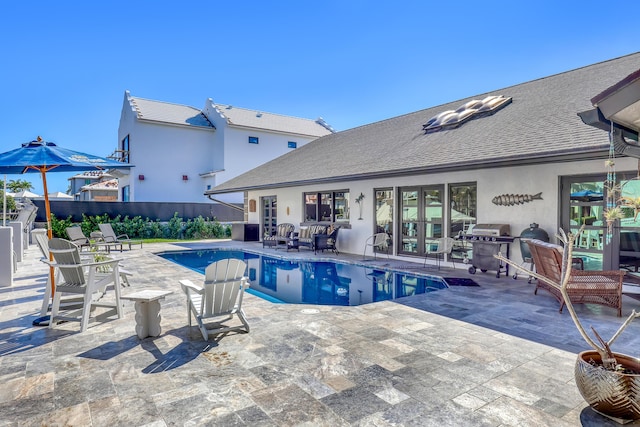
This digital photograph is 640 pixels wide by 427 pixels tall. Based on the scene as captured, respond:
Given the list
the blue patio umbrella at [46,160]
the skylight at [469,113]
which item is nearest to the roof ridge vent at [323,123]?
the skylight at [469,113]

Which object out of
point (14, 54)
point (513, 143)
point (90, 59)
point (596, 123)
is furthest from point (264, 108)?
point (596, 123)

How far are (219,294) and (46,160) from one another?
112 inches

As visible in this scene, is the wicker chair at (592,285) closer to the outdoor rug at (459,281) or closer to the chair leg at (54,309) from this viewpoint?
the outdoor rug at (459,281)

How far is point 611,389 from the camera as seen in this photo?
2471 mm

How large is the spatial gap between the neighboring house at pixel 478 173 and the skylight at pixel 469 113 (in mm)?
40

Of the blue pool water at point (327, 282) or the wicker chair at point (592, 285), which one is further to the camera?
the blue pool water at point (327, 282)

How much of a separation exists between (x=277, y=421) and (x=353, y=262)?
8015 millimetres

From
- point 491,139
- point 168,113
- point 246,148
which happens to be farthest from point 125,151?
point 491,139

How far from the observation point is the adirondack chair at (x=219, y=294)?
4.26 metres

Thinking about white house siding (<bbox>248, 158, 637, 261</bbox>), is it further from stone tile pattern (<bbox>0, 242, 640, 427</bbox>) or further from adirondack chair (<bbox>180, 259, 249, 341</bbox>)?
adirondack chair (<bbox>180, 259, 249, 341</bbox>)

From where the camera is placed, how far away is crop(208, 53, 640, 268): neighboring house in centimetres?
694

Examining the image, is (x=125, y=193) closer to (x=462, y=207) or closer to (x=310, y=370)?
(x=462, y=207)

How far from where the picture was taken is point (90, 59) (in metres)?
15.1

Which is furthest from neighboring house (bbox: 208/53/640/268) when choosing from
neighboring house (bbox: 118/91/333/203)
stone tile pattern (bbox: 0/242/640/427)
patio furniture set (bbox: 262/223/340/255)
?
neighboring house (bbox: 118/91/333/203)
